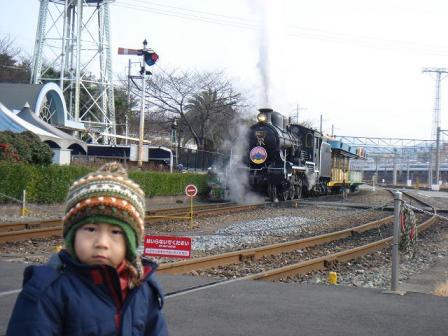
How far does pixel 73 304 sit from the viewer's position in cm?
249

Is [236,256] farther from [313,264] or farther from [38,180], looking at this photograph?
[38,180]

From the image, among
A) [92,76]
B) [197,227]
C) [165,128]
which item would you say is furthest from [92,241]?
[92,76]

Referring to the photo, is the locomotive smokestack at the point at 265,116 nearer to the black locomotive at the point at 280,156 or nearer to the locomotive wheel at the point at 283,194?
the black locomotive at the point at 280,156

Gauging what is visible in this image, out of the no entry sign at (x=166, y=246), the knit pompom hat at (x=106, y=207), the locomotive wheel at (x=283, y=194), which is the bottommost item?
the no entry sign at (x=166, y=246)

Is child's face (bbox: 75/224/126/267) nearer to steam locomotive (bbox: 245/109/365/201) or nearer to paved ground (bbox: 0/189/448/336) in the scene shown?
paved ground (bbox: 0/189/448/336)

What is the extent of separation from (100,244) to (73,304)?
26 cm

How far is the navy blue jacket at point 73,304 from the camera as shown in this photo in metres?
2.43

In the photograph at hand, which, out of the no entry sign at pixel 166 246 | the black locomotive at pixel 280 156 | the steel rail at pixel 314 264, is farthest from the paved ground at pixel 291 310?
the black locomotive at pixel 280 156

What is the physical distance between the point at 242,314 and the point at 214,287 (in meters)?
1.47

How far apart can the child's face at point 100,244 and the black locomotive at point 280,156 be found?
75.8ft

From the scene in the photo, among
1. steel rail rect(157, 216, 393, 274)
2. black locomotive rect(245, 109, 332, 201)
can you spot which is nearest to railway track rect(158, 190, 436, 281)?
steel rail rect(157, 216, 393, 274)

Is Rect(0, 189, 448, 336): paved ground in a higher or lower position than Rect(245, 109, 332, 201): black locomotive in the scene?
lower

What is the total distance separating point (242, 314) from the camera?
20.6 ft

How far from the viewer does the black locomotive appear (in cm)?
2589
